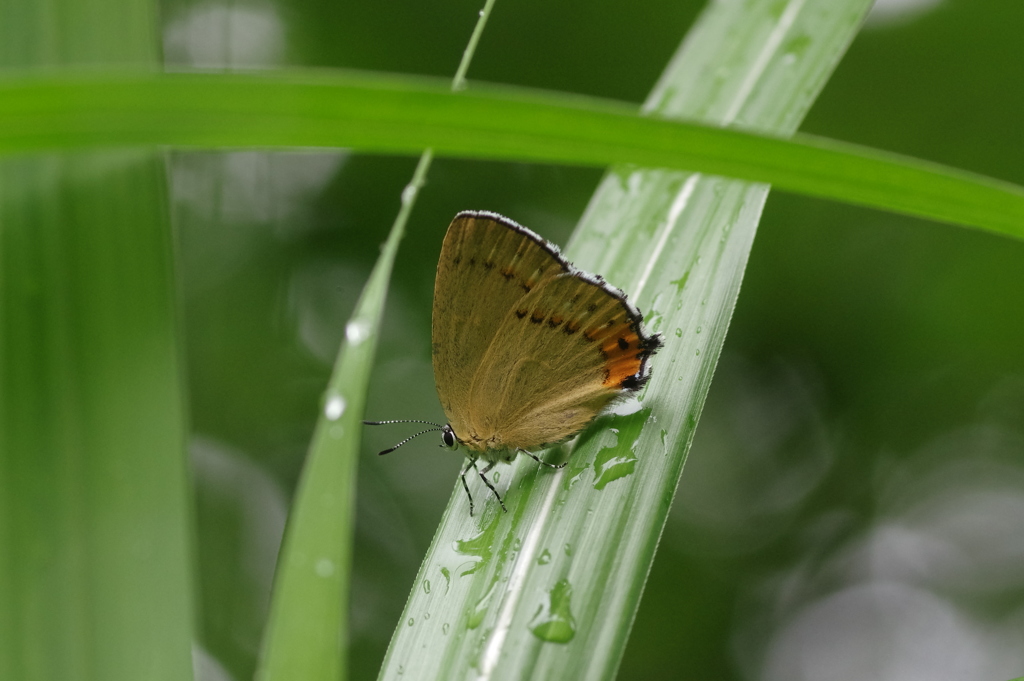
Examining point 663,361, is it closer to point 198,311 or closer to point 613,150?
point 613,150

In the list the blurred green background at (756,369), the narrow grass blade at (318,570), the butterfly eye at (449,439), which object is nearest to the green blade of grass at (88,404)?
the narrow grass blade at (318,570)

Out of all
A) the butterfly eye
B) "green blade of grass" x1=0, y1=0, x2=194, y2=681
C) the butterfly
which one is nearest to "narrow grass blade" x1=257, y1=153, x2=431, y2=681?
"green blade of grass" x1=0, y1=0, x2=194, y2=681

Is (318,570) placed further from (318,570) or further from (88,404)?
(88,404)

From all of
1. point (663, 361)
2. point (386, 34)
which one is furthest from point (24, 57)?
point (386, 34)

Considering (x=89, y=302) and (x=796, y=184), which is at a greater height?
(x=796, y=184)

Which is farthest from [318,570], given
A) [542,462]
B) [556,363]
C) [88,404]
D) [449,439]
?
[449,439]

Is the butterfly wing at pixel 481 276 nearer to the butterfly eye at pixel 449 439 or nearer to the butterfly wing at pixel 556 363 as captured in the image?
the butterfly wing at pixel 556 363
